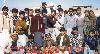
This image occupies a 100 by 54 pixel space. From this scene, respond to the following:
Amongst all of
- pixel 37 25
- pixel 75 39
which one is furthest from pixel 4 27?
pixel 75 39

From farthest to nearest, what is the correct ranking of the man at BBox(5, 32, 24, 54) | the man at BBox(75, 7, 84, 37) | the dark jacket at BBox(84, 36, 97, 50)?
the man at BBox(75, 7, 84, 37)
the dark jacket at BBox(84, 36, 97, 50)
the man at BBox(5, 32, 24, 54)

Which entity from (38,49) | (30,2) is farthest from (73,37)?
(30,2)

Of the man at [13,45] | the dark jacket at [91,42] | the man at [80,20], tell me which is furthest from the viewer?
the man at [80,20]

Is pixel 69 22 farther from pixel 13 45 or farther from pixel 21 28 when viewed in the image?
pixel 13 45

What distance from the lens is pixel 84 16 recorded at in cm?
1019

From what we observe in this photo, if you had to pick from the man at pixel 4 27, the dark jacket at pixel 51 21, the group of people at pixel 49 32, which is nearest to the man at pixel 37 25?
the group of people at pixel 49 32

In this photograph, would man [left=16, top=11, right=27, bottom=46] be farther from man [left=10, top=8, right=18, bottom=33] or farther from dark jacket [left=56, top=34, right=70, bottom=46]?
dark jacket [left=56, top=34, right=70, bottom=46]

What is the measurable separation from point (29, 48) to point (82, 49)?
5.03ft

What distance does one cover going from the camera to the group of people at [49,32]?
992 cm

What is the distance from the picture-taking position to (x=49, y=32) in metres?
10.2

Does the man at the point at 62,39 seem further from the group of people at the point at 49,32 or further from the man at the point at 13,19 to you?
the man at the point at 13,19

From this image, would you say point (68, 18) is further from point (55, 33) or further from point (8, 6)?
point (8, 6)

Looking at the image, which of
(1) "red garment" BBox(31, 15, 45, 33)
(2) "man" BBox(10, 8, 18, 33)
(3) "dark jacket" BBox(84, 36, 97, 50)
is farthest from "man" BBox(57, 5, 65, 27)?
(2) "man" BBox(10, 8, 18, 33)

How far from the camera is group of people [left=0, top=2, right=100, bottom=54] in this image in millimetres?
9922
